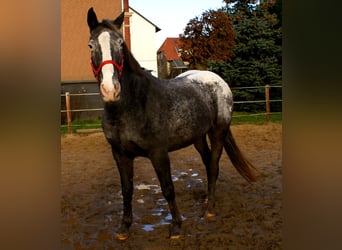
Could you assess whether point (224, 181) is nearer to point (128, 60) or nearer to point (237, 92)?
point (128, 60)

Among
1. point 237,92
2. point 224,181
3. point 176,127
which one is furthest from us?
point 237,92

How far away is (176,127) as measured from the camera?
274 cm

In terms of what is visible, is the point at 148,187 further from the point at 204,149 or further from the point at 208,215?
the point at 208,215

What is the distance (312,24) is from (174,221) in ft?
8.43

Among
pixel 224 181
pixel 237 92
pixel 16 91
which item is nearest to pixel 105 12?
pixel 237 92

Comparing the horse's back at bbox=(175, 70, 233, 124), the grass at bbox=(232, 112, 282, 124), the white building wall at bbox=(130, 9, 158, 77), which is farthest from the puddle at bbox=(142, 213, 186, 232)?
the white building wall at bbox=(130, 9, 158, 77)

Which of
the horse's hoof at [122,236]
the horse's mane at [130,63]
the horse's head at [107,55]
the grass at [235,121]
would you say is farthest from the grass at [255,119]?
the horse's head at [107,55]

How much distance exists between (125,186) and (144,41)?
15.6m

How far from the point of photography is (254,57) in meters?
11.3

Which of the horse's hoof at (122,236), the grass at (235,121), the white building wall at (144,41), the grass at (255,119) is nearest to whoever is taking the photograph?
the horse's hoof at (122,236)

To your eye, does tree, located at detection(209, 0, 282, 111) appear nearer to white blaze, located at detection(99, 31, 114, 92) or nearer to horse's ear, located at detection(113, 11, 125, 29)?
horse's ear, located at detection(113, 11, 125, 29)

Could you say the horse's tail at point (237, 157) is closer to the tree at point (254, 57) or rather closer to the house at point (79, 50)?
the house at point (79, 50)

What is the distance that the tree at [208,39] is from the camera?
11.5 m

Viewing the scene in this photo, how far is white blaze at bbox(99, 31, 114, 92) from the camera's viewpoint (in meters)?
1.91
